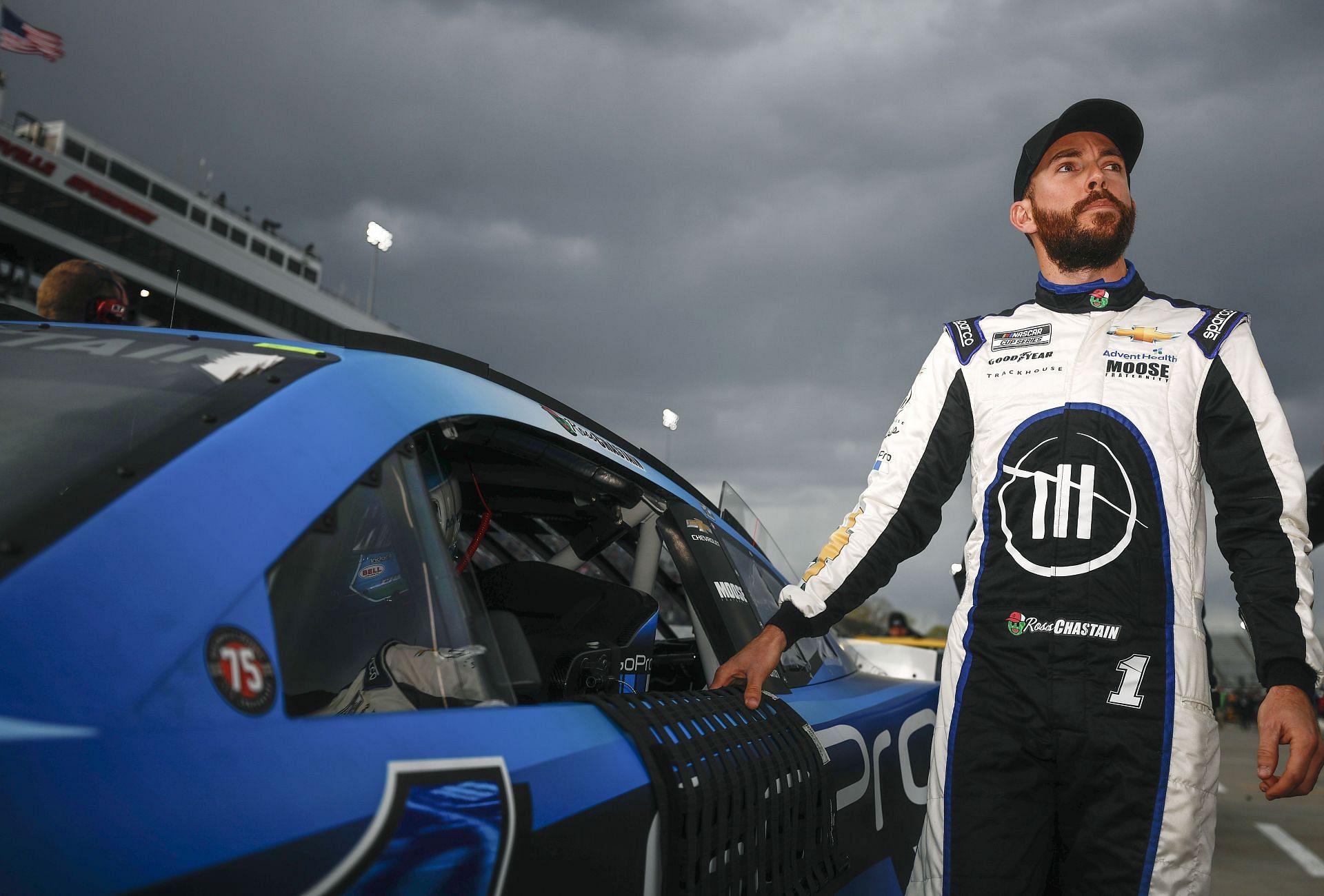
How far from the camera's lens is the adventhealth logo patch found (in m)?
1.83

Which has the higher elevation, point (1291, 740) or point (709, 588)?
point (709, 588)

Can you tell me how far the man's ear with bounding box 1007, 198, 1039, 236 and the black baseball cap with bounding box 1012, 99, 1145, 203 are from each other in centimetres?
9

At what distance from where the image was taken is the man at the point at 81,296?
9.26ft

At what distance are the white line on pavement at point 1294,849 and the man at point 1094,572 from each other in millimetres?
5523

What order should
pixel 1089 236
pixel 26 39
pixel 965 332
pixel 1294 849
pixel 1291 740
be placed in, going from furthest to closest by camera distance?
pixel 26 39 → pixel 1294 849 → pixel 965 332 → pixel 1089 236 → pixel 1291 740

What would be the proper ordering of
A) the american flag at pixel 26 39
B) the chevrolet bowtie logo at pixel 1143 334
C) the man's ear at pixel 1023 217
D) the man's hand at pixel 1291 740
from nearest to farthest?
the man's hand at pixel 1291 740
the chevrolet bowtie logo at pixel 1143 334
the man's ear at pixel 1023 217
the american flag at pixel 26 39

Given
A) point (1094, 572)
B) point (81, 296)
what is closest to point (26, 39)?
point (81, 296)

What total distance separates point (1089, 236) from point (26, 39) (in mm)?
28623

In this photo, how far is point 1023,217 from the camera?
2.30m

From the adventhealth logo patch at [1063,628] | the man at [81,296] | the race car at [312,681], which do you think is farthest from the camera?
the man at [81,296]

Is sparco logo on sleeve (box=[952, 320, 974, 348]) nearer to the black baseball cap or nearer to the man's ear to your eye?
the man's ear

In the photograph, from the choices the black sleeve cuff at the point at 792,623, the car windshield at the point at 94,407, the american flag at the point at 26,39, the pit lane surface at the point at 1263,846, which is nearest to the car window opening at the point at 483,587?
the car windshield at the point at 94,407

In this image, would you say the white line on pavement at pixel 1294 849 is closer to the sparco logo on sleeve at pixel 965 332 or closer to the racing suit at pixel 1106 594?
the racing suit at pixel 1106 594

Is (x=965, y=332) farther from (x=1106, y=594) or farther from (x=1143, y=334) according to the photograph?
(x=1106, y=594)
